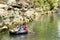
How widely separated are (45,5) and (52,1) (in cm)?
310

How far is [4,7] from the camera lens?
54.6m

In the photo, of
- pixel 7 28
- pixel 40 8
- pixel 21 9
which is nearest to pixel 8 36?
pixel 7 28

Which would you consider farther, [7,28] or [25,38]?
[7,28]

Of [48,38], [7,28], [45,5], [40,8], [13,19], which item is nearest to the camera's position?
[48,38]

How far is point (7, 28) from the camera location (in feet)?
142

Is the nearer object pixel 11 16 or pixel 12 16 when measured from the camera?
pixel 11 16

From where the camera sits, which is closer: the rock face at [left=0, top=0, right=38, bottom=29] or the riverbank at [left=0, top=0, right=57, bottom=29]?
the rock face at [left=0, top=0, right=38, bottom=29]

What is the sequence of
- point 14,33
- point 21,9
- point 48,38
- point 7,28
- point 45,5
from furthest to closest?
point 45,5
point 21,9
point 7,28
point 14,33
point 48,38

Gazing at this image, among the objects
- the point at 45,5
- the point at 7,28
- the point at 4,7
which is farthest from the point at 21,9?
the point at 45,5

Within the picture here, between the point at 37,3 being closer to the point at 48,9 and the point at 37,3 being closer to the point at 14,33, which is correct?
the point at 48,9

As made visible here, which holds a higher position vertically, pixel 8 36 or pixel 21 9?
pixel 21 9

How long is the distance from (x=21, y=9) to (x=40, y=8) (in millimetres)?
21984

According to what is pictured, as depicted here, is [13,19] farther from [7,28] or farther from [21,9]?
[21,9]

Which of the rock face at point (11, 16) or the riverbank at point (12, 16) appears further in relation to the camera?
the riverbank at point (12, 16)
